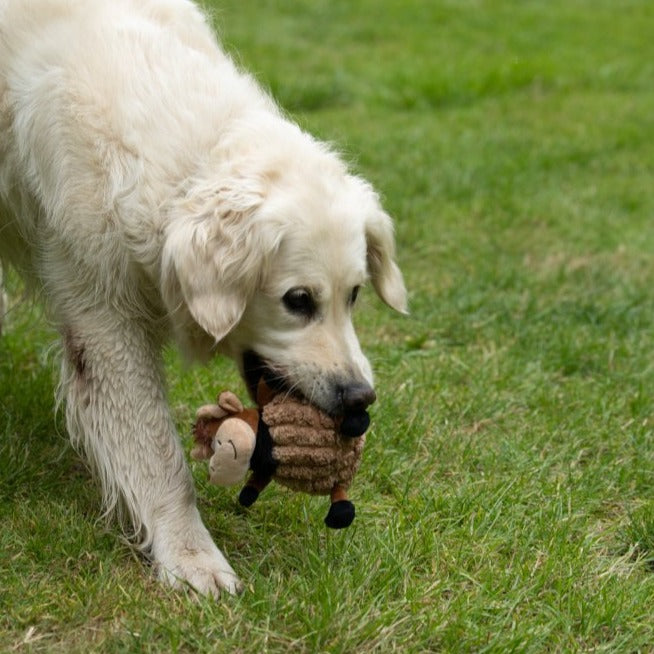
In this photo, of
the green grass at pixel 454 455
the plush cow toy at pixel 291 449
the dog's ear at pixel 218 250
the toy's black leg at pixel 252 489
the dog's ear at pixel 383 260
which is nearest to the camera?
the green grass at pixel 454 455

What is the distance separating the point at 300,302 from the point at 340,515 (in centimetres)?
62

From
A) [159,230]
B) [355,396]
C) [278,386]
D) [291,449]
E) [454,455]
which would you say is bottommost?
[454,455]

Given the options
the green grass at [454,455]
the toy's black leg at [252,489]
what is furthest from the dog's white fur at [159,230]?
the green grass at [454,455]

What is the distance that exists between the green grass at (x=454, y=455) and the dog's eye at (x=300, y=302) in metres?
0.69

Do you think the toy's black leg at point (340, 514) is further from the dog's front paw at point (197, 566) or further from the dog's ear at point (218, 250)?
the dog's ear at point (218, 250)

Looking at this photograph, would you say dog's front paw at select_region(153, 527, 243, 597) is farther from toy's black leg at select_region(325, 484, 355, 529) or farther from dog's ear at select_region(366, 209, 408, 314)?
dog's ear at select_region(366, 209, 408, 314)

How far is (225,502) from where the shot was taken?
3.80 m

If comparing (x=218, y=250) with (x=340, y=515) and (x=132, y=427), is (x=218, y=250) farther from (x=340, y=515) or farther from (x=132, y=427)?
(x=340, y=515)

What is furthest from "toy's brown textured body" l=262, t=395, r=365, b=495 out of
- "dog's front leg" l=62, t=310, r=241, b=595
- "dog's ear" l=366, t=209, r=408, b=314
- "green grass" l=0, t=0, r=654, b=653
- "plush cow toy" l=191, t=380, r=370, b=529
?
"dog's ear" l=366, t=209, r=408, b=314

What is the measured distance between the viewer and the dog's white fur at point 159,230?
328cm

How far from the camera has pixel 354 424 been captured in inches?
129

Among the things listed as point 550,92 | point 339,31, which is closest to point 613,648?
point 550,92

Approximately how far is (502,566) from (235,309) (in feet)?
3.65

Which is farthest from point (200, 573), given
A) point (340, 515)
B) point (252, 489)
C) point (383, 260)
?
point (383, 260)
